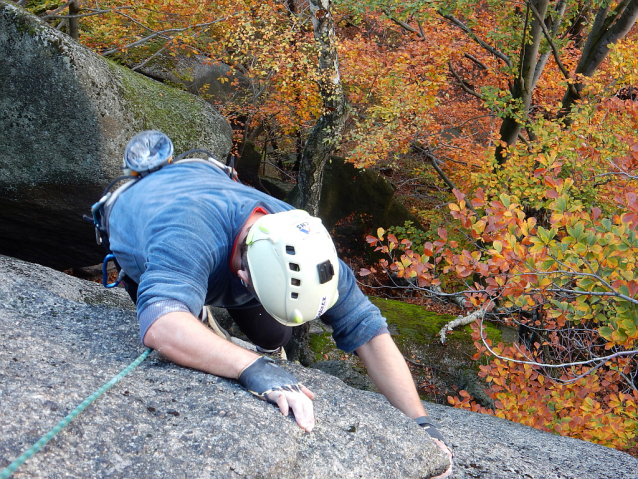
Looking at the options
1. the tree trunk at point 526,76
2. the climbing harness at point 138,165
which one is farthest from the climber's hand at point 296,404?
the tree trunk at point 526,76

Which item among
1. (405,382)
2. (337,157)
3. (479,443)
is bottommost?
(337,157)

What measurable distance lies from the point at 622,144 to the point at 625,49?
2.20m

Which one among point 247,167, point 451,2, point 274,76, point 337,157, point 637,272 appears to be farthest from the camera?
point 247,167

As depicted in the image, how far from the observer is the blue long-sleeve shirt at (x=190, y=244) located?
2238mm

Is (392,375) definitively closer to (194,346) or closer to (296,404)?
(296,404)

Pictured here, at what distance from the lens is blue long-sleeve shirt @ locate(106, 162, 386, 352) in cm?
224

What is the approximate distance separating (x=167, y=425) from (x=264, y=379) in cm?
44

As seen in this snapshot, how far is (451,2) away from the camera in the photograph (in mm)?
7684

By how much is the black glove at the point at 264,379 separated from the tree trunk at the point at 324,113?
15.7 feet

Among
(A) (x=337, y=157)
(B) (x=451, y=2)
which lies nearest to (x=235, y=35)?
(B) (x=451, y=2)

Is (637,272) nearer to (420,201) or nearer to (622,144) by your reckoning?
(622,144)

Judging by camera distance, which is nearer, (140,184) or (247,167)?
(140,184)

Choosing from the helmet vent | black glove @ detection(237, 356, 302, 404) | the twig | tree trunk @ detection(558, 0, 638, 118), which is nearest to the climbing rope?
black glove @ detection(237, 356, 302, 404)

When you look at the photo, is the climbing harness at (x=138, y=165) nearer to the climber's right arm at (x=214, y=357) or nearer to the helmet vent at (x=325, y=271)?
the climber's right arm at (x=214, y=357)
